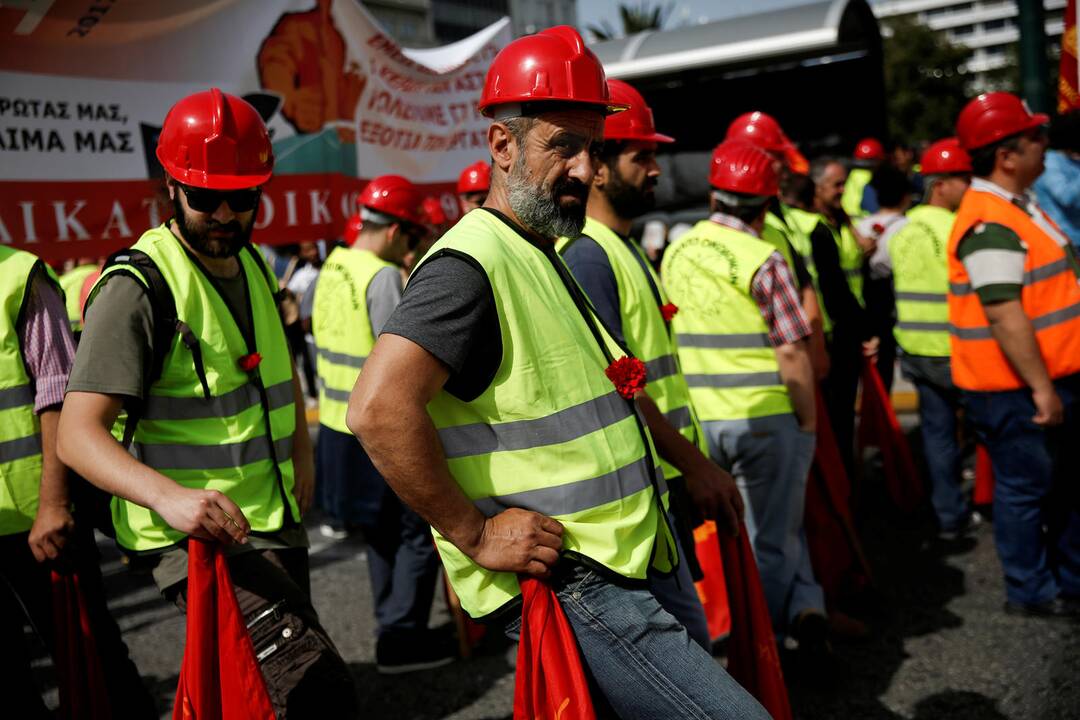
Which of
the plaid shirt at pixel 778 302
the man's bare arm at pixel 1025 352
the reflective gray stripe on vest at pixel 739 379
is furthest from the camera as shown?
the man's bare arm at pixel 1025 352

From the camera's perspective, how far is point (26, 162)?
4254 millimetres

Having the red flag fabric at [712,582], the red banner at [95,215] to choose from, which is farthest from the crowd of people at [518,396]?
the red banner at [95,215]

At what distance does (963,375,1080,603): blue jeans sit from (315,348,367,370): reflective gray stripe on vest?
278cm

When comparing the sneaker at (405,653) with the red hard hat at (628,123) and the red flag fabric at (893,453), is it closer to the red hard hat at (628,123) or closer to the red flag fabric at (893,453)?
the red hard hat at (628,123)

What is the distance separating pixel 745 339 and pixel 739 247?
0.36m

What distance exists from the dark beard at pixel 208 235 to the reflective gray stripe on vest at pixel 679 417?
1385 mm

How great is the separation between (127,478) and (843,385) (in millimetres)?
4644

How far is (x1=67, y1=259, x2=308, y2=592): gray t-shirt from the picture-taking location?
2.61 meters

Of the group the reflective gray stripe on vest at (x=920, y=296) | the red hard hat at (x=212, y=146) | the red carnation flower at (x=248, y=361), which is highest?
the red hard hat at (x=212, y=146)

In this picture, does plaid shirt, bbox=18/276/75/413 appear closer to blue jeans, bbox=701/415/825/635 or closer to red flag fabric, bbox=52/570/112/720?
red flag fabric, bbox=52/570/112/720

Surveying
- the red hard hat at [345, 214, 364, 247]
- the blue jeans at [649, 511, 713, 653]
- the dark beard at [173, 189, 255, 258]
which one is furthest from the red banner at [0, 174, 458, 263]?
the blue jeans at [649, 511, 713, 653]

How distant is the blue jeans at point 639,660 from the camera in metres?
2.10

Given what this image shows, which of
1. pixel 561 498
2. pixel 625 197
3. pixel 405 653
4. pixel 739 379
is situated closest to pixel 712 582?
pixel 739 379

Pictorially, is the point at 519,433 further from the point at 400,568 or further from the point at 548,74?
the point at 400,568
